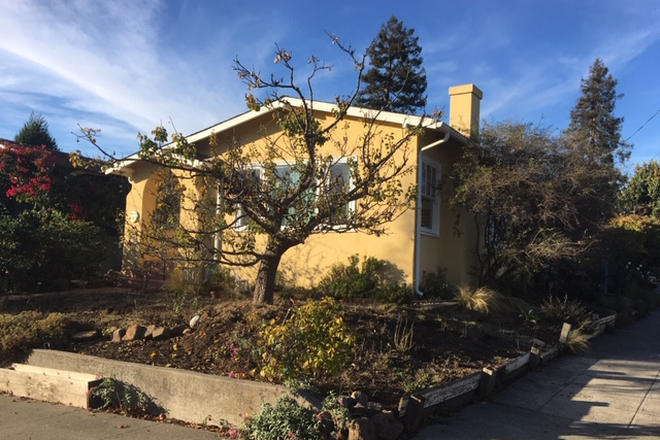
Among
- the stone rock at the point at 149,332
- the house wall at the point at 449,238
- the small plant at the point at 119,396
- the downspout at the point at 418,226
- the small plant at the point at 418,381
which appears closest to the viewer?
the small plant at the point at 418,381

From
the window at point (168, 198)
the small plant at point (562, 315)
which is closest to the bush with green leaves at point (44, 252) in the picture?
the window at point (168, 198)

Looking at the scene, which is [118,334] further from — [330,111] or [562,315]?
[562,315]

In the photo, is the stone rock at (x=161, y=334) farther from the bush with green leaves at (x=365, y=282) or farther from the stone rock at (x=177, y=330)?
the bush with green leaves at (x=365, y=282)

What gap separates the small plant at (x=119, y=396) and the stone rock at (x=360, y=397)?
2256mm

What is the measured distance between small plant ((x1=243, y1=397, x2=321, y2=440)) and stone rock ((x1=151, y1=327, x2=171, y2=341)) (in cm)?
250

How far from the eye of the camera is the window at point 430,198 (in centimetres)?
1087

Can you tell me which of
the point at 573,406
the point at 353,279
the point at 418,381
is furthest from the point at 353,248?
the point at 573,406

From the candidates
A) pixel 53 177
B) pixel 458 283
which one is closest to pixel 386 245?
pixel 458 283

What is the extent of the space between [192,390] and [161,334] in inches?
64.2

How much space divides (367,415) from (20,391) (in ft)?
A: 13.8

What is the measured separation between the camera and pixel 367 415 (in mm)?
4578

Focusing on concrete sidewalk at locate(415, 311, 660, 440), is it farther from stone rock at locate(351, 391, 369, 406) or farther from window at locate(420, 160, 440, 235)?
window at locate(420, 160, 440, 235)

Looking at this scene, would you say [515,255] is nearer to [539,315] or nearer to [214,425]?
[539,315]

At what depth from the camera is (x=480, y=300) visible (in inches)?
381
